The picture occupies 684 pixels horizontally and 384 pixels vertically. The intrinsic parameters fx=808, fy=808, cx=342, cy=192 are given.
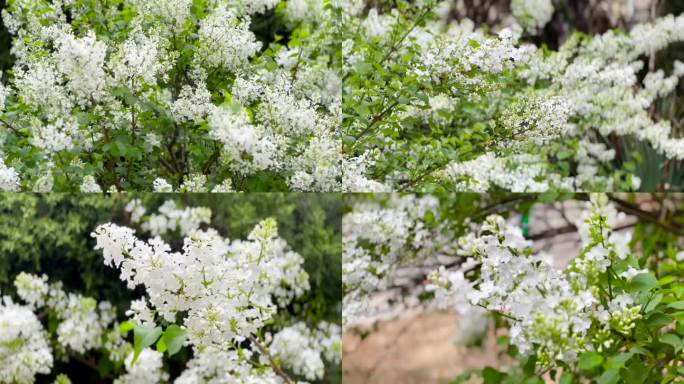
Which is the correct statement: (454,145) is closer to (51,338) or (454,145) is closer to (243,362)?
(243,362)

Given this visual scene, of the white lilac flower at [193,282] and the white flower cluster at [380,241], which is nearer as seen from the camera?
the white lilac flower at [193,282]

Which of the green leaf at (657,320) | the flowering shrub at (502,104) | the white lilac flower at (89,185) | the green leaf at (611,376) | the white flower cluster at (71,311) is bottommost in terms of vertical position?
the green leaf at (611,376)

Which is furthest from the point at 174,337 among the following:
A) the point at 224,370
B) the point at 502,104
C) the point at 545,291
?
the point at 502,104

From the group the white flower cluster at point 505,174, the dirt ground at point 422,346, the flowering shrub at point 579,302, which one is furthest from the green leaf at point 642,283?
the dirt ground at point 422,346

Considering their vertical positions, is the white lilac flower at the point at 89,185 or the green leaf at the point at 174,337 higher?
the white lilac flower at the point at 89,185

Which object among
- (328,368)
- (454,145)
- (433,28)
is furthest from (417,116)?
(328,368)

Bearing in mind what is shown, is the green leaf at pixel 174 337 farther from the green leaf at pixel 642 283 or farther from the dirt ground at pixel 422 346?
the dirt ground at pixel 422 346
